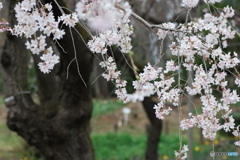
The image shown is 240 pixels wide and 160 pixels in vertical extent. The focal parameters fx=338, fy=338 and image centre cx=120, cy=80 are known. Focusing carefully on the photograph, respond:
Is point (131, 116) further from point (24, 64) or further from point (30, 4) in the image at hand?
point (30, 4)

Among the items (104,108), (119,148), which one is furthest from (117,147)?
(104,108)

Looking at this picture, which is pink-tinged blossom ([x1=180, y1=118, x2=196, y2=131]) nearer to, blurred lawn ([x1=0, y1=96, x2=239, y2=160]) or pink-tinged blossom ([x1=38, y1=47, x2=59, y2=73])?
pink-tinged blossom ([x1=38, y1=47, x2=59, y2=73])

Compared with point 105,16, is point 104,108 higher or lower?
higher

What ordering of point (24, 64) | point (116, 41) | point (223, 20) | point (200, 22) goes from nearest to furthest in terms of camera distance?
1. point (116, 41)
2. point (200, 22)
3. point (223, 20)
4. point (24, 64)

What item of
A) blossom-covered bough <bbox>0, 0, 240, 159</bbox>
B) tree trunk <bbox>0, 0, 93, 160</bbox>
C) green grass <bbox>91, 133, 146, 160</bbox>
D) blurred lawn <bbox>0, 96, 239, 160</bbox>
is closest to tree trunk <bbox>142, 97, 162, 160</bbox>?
blurred lawn <bbox>0, 96, 239, 160</bbox>

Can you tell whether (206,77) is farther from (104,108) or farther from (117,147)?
(104,108)

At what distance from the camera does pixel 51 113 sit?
10.8 ft

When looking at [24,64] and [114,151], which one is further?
[114,151]

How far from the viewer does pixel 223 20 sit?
219 centimetres

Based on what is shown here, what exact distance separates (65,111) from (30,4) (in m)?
1.96

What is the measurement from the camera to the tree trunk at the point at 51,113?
127 inches

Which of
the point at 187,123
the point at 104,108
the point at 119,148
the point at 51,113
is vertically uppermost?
the point at 104,108

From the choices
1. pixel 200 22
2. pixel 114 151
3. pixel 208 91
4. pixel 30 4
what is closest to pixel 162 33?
pixel 200 22

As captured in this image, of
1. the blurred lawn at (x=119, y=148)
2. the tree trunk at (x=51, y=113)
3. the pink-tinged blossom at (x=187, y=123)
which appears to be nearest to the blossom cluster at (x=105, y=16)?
the pink-tinged blossom at (x=187, y=123)
